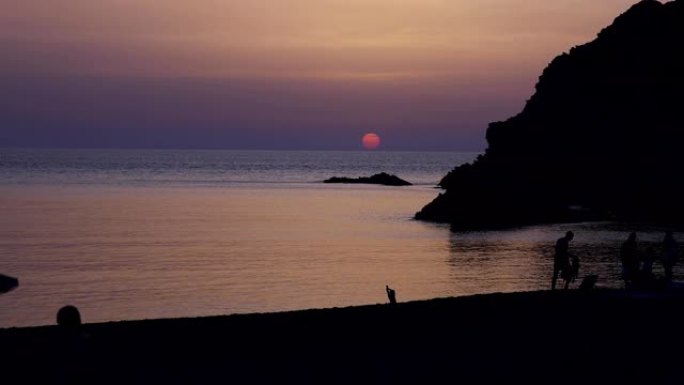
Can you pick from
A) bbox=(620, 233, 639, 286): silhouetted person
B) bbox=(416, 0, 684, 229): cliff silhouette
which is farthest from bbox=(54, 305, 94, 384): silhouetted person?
bbox=(416, 0, 684, 229): cliff silhouette

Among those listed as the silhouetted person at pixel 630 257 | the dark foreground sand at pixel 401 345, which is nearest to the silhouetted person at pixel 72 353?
the dark foreground sand at pixel 401 345

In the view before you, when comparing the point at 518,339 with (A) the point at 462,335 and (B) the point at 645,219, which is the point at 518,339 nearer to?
(A) the point at 462,335

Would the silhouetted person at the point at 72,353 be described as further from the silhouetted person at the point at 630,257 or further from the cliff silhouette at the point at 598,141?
the cliff silhouette at the point at 598,141

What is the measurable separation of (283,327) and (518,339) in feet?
17.3

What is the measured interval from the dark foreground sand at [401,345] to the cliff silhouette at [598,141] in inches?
2861

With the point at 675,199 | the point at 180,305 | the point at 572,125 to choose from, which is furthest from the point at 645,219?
the point at 180,305

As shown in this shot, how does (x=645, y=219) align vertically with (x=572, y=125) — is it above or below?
below

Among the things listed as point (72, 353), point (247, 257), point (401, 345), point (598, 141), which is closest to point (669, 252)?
point (401, 345)

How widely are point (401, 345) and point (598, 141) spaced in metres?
113

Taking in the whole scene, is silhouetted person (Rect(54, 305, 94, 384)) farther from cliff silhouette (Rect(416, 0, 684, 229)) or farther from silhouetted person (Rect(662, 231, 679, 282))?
cliff silhouette (Rect(416, 0, 684, 229))

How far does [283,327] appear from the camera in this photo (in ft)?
73.3

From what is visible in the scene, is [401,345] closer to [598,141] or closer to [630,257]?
[630,257]

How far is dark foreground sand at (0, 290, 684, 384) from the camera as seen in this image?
17.4 m

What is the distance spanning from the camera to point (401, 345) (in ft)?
67.1
